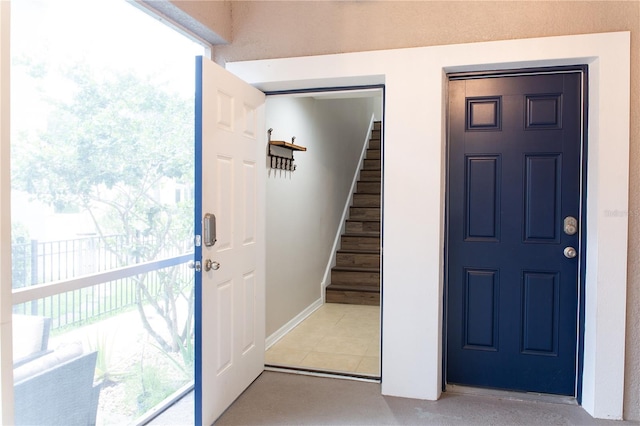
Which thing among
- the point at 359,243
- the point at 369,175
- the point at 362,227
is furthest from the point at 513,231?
the point at 369,175

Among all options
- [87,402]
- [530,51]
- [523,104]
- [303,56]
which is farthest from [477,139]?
[87,402]

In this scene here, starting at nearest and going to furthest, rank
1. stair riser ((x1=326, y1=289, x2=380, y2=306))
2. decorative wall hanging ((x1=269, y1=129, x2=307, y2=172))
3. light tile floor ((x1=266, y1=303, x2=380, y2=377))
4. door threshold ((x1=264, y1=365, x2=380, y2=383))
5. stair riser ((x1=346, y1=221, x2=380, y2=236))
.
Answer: door threshold ((x1=264, y1=365, x2=380, y2=383)), light tile floor ((x1=266, y1=303, x2=380, y2=377)), decorative wall hanging ((x1=269, y1=129, x2=307, y2=172)), stair riser ((x1=326, y1=289, x2=380, y2=306)), stair riser ((x1=346, y1=221, x2=380, y2=236))

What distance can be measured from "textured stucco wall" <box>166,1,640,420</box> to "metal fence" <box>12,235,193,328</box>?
1391 millimetres

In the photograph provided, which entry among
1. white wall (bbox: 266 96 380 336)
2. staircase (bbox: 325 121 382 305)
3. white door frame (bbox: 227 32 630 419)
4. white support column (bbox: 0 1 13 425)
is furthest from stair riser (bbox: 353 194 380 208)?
white support column (bbox: 0 1 13 425)

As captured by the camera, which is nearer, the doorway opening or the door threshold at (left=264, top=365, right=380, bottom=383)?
the door threshold at (left=264, top=365, right=380, bottom=383)

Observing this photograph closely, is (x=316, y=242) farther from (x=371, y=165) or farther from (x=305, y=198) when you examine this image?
(x=371, y=165)

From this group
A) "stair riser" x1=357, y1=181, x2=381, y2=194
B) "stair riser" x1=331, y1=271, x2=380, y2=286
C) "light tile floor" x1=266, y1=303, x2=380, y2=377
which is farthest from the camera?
"stair riser" x1=357, y1=181, x2=381, y2=194

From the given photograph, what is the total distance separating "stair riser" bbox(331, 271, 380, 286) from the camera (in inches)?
207

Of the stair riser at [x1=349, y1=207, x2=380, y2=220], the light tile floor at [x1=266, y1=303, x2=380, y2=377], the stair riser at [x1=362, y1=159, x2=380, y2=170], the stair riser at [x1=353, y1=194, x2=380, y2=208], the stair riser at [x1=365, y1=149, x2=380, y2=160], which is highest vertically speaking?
the stair riser at [x1=365, y1=149, x2=380, y2=160]

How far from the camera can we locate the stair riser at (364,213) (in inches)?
238

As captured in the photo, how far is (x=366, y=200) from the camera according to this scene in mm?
6230

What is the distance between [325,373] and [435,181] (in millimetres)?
1525

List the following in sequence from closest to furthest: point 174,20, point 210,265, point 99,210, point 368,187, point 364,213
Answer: point 99,210, point 210,265, point 174,20, point 364,213, point 368,187

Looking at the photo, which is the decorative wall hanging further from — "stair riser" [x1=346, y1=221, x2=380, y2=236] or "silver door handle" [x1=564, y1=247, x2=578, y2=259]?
"silver door handle" [x1=564, y1=247, x2=578, y2=259]
